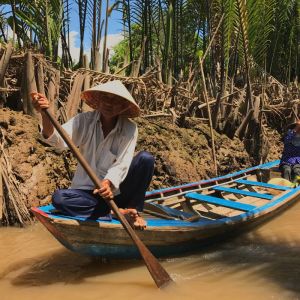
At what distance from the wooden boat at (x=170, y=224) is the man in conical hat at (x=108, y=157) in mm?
119

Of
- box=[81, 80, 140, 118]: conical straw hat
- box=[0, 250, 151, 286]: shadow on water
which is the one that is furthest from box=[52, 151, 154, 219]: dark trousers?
box=[0, 250, 151, 286]: shadow on water

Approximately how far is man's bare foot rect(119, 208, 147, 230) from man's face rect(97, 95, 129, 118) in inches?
26.7

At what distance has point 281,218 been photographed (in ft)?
14.9

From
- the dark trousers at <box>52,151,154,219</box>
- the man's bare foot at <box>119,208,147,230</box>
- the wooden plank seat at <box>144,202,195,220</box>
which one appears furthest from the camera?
the wooden plank seat at <box>144,202,195,220</box>

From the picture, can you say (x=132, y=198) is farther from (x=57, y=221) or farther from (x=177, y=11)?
(x=177, y=11)

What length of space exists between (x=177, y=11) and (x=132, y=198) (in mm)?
5362

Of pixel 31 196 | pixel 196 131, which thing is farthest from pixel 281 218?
pixel 31 196

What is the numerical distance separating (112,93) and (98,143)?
0.41m

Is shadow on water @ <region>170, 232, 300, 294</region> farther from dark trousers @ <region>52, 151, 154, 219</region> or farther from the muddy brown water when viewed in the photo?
dark trousers @ <region>52, 151, 154, 219</region>

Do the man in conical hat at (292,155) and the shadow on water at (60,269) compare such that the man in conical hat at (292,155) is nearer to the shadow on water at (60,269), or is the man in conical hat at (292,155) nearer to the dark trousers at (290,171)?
the dark trousers at (290,171)

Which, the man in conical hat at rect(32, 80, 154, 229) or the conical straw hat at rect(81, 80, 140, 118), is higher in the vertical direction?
the conical straw hat at rect(81, 80, 140, 118)

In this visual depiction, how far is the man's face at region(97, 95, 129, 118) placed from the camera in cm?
283

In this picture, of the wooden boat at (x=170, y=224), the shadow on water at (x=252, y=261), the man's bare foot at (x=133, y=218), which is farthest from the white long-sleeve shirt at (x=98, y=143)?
the shadow on water at (x=252, y=261)

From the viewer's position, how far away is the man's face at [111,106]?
2.83m
